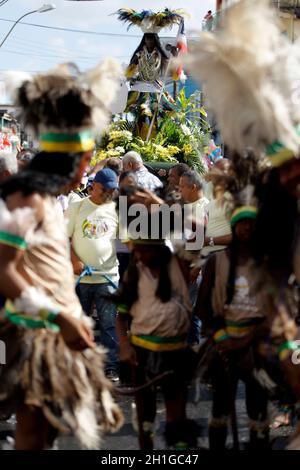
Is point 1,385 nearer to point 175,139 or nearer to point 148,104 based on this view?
point 175,139

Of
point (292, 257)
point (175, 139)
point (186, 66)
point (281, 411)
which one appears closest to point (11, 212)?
point (186, 66)

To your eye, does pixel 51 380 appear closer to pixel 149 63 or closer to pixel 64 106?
pixel 64 106

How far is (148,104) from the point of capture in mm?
18750

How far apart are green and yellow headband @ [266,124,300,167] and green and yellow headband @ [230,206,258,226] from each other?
2.78 ft

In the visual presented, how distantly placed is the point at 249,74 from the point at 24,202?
1118 millimetres

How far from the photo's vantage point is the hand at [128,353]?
416 centimetres

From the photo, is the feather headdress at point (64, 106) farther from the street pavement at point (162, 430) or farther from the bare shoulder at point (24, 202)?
the street pavement at point (162, 430)

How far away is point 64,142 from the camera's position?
3.46 m

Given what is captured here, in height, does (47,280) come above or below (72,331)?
above

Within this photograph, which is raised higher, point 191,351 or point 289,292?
point 289,292

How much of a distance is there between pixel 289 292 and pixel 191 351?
Answer: 3.24 feet

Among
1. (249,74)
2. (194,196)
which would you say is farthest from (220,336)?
(194,196)

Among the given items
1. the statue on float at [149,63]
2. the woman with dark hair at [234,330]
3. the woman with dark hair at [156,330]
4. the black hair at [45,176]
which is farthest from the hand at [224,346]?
the statue on float at [149,63]

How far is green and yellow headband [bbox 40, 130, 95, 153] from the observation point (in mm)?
3465
